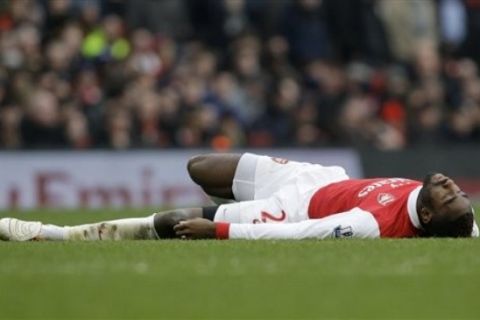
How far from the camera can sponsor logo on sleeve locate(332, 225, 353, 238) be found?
38.3 ft

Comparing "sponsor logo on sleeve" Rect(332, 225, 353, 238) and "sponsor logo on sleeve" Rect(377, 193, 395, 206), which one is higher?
"sponsor logo on sleeve" Rect(377, 193, 395, 206)

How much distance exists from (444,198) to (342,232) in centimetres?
85

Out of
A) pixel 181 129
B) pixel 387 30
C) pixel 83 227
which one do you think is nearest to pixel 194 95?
pixel 181 129

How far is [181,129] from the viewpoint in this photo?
76.0 feet

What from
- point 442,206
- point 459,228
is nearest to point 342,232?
point 442,206

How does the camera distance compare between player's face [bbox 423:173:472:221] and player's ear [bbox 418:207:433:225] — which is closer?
player's face [bbox 423:173:472:221]

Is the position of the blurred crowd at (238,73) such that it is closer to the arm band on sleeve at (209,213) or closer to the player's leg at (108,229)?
the player's leg at (108,229)

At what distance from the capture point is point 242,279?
9664 mm

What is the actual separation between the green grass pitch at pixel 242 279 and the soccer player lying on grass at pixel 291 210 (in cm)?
18

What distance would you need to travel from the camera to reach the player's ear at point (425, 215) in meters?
11.8

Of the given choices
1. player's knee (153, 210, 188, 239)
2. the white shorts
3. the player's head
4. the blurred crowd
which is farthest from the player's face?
the blurred crowd

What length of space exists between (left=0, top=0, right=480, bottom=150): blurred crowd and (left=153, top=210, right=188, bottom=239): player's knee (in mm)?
9871

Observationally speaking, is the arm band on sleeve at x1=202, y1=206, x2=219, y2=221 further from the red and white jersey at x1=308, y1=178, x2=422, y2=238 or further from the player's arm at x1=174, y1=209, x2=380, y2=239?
the red and white jersey at x1=308, y1=178, x2=422, y2=238

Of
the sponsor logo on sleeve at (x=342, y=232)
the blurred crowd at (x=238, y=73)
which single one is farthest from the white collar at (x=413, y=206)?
the blurred crowd at (x=238, y=73)
